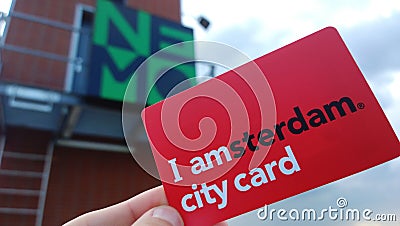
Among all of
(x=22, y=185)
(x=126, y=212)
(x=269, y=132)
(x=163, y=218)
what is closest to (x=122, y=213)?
(x=126, y=212)

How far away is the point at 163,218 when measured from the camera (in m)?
0.57

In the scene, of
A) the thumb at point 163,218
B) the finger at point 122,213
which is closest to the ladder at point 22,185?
the finger at point 122,213

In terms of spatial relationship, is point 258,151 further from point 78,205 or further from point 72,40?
point 72,40

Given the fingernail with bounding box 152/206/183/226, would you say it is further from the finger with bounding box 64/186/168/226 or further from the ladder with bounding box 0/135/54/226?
the ladder with bounding box 0/135/54/226

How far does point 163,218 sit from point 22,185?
2.70 metres

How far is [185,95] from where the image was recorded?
1.96 ft

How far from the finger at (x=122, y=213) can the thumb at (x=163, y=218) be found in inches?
4.0

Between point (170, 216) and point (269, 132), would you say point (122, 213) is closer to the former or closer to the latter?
point (170, 216)

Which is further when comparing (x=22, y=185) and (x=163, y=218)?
(x=22, y=185)

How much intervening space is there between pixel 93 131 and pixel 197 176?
272 centimetres

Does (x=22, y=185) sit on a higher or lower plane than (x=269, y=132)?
higher

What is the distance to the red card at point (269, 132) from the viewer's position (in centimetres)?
53

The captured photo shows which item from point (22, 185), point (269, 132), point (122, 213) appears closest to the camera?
point (269, 132)

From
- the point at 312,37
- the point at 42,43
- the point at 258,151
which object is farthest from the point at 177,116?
the point at 42,43
